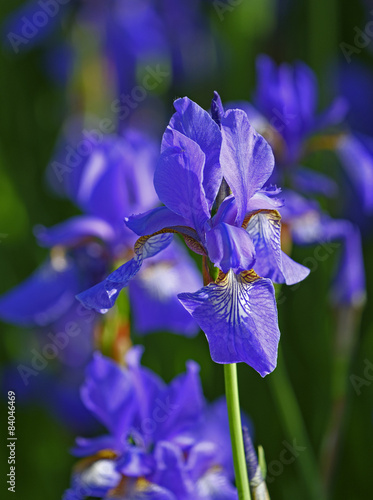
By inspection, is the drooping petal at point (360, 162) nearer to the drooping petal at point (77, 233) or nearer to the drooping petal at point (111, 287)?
the drooping petal at point (77, 233)

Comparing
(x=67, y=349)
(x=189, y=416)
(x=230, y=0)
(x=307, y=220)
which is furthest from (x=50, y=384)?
(x=230, y=0)

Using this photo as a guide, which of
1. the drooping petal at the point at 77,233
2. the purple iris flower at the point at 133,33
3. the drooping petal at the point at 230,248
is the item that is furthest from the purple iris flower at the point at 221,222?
the purple iris flower at the point at 133,33

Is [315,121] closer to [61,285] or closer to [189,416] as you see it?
[61,285]

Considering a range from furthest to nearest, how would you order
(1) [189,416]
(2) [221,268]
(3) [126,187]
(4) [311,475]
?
(3) [126,187] < (4) [311,475] < (1) [189,416] < (2) [221,268]

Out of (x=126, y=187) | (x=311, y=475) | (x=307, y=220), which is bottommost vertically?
(x=311, y=475)

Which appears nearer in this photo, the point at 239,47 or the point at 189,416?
the point at 189,416

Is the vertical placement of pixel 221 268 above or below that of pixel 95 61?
below

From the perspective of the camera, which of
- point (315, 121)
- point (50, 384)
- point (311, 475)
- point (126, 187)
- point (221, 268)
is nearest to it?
point (221, 268)
